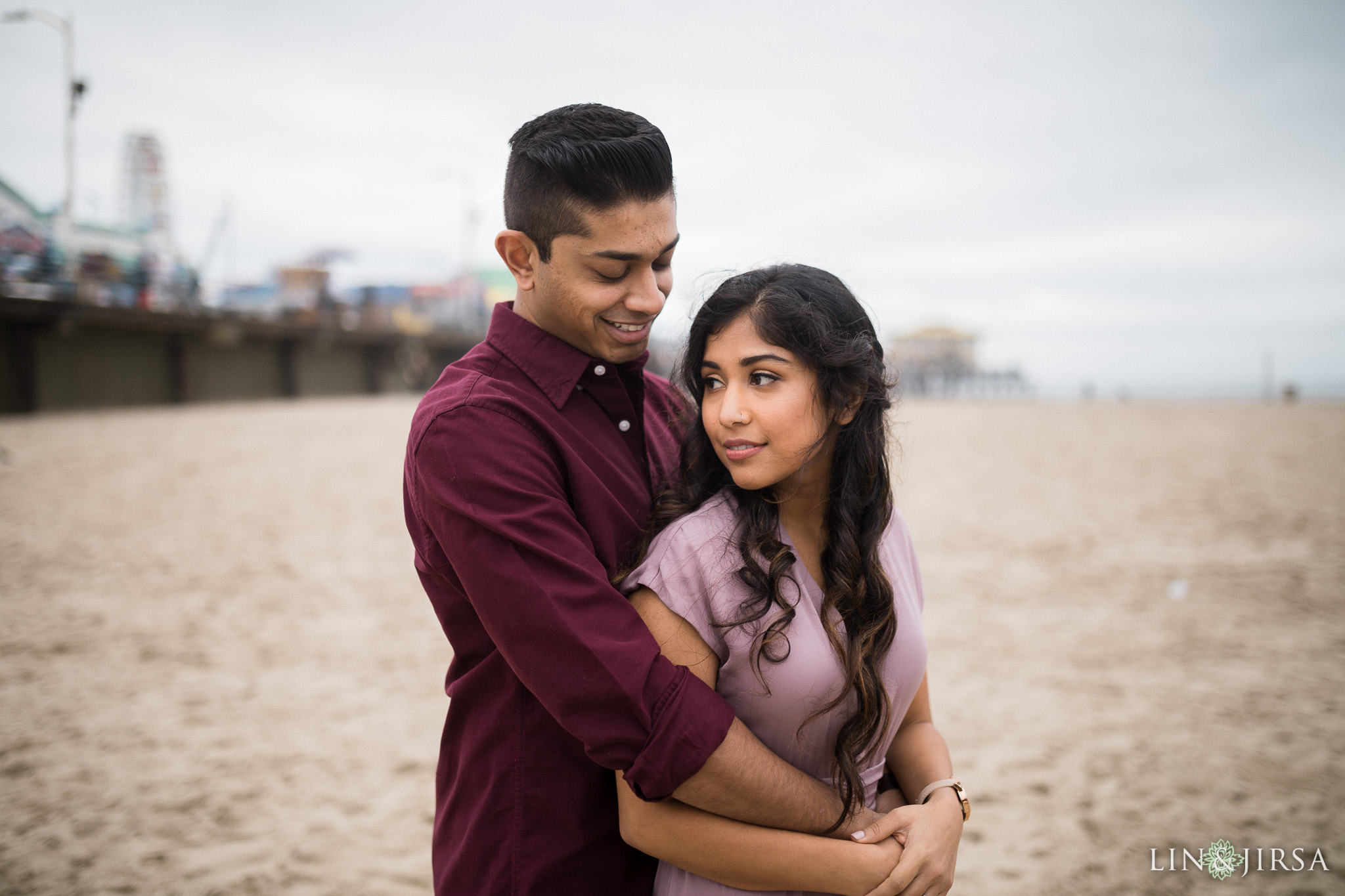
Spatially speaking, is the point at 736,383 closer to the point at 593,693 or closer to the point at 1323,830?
the point at 593,693

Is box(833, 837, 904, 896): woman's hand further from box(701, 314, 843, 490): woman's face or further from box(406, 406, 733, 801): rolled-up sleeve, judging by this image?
box(701, 314, 843, 490): woman's face

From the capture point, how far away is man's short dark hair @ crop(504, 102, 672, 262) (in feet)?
5.57

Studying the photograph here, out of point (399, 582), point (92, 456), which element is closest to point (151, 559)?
point (399, 582)

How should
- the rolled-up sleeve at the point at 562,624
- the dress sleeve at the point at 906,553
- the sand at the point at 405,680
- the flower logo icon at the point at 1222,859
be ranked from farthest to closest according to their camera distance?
the sand at the point at 405,680
the flower logo icon at the point at 1222,859
the dress sleeve at the point at 906,553
the rolled-up sleeve at the point at 562,624

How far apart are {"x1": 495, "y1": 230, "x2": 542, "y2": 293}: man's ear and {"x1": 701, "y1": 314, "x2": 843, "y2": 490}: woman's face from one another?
445 mm

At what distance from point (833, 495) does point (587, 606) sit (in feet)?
2.35

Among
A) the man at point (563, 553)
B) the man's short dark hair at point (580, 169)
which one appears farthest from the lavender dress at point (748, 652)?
the man's short dark hair at point (580, 169)

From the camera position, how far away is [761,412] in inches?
68.1

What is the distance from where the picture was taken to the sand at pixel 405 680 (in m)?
3.92

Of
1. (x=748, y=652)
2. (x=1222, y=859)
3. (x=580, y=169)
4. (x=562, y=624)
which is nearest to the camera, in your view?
(x=562, y=624)

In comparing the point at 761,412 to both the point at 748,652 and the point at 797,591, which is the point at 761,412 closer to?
the point at 797,591

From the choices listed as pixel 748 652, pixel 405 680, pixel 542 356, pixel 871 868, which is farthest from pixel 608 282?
pixel 405 680

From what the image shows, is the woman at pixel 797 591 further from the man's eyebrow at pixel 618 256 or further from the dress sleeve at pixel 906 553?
the man's eyebrow at pixel 618 256

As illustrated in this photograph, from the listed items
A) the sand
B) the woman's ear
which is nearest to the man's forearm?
the woman's ear
